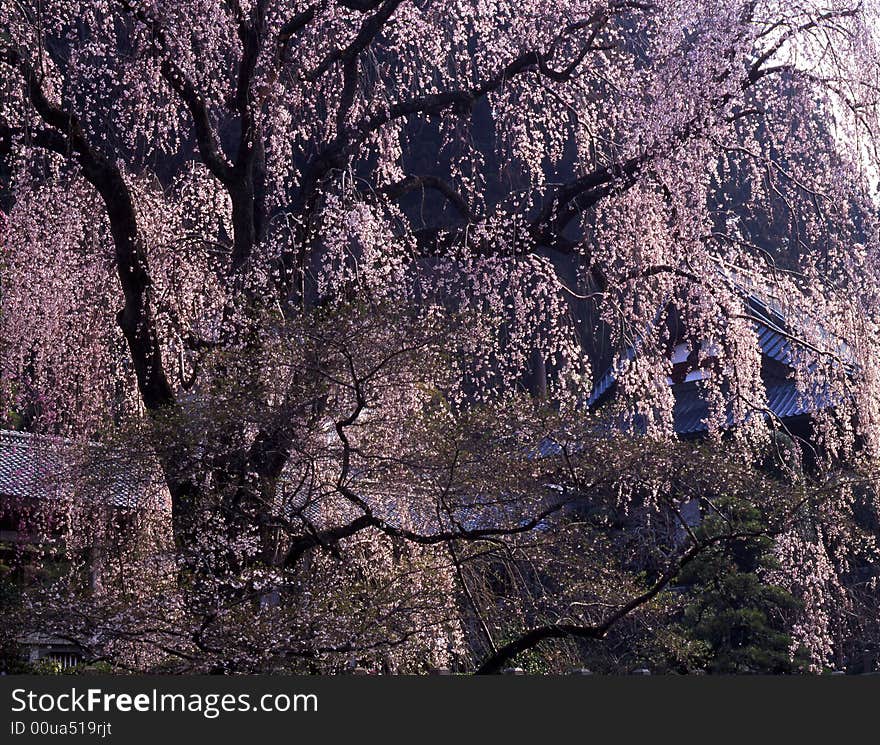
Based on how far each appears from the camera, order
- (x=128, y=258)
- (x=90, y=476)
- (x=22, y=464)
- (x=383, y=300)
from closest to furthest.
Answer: (x=383, y=300)
(x=90, y=476)
(x=128, y=258)
(x=22, y=464)

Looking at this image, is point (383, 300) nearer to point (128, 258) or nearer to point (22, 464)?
point (128, 258)

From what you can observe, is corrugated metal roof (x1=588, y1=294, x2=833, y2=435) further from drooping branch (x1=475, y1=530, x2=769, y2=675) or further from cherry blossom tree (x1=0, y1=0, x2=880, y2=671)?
drooping branch (x1=475, y1=530, x2=769, y2=675)

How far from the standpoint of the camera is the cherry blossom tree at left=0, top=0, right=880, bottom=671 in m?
5.57

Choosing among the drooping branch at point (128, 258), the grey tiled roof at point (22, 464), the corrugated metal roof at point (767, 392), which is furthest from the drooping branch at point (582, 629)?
the grey tiled roof at point (22, 464)

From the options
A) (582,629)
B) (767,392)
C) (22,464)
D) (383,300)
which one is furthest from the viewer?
(767,392)

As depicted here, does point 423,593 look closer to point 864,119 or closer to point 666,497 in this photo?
point 666,497

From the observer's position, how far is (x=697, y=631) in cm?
820

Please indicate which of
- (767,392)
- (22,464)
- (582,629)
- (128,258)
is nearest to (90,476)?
(128,258)

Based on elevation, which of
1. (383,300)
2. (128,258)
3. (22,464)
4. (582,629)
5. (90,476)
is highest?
(22,464)

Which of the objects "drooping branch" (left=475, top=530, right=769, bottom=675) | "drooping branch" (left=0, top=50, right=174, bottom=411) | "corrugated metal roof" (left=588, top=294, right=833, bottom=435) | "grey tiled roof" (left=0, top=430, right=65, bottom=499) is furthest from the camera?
"corrugated metal roof" (left=588, top=294, right=833, bottom=435)

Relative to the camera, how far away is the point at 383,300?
18.9ft

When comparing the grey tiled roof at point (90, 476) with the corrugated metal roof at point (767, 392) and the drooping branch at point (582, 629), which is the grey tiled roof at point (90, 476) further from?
the corrugated metal roof at point (767, 392)

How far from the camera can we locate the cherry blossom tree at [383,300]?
5570 mm

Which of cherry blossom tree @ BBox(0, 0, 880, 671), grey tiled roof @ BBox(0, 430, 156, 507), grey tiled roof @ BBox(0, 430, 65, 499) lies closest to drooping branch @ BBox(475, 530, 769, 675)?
cherry blossom tree @ BBox(0, 0, 880, 671)
